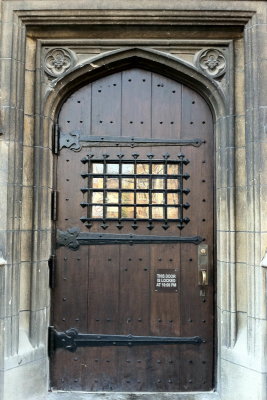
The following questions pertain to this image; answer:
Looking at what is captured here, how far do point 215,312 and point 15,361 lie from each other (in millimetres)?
1604

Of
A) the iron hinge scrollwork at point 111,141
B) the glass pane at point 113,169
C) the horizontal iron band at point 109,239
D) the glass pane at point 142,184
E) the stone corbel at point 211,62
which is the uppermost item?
the stone corbel at point 211,62

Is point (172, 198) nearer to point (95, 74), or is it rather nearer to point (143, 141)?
point (143, 141)

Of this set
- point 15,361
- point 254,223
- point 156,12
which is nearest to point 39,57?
point 156,12

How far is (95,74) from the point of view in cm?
306

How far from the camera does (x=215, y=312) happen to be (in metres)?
2.96

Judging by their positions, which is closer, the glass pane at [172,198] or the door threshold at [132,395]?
the door threshold at [132,395]

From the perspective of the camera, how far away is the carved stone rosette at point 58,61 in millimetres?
2973

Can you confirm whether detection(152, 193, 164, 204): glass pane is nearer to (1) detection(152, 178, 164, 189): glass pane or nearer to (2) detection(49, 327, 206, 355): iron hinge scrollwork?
(1) detection(152, 178, 164, 189): glass pane

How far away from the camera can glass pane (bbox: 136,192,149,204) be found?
117 inches

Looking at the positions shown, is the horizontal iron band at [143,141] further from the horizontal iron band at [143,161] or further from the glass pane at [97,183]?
the glass pane at [97,183]

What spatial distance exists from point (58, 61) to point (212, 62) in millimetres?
1270

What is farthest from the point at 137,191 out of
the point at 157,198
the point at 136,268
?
the point at 136,268

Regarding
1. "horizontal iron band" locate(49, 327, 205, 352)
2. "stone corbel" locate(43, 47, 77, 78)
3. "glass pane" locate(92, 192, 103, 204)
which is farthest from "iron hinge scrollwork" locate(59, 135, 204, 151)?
"horizontal iron band" locate(49, 327, 205, 352)

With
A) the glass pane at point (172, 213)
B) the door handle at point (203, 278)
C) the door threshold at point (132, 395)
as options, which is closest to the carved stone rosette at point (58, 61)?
the glass pane at point (172, 213)
